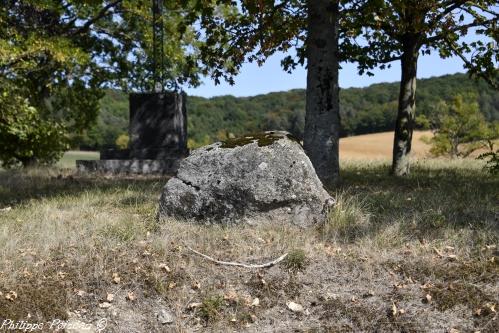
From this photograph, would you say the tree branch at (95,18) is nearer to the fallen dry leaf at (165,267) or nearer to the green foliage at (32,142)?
the green foliage at (32,142)

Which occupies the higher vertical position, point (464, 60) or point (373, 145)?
point (464, 60)

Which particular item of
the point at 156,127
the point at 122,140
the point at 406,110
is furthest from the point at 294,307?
the point at 122,140

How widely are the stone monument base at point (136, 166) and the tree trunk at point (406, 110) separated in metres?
6.16

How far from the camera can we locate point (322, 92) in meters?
9.45

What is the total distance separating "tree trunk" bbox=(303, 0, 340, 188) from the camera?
9391mm

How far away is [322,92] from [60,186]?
20.5ft

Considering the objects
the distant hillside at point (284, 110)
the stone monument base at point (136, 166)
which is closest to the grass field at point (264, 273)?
the stone monument base at point (136, 166)

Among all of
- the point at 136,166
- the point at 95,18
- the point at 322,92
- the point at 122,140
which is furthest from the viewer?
the point at 122,140

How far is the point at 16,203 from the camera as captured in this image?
920 centimetres

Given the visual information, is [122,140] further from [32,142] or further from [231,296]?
[231,296]

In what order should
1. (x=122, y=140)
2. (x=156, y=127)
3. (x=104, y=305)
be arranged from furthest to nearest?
(x=122, y=140)
(x=156, y=127)
(x=104, y=305)

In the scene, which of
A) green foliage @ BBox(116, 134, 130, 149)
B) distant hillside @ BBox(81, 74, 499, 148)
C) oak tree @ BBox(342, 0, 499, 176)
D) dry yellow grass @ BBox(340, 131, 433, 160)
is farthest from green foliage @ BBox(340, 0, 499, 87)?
green foliage @ BBox(116, 134, 130, 149)

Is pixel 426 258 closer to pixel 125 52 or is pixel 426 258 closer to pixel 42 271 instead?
pixel 42 271

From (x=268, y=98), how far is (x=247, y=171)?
79.1 m
